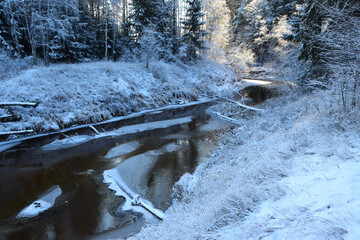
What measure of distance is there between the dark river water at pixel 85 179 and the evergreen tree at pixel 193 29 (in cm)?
2022

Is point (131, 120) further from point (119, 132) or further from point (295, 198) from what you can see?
point (295, 198)

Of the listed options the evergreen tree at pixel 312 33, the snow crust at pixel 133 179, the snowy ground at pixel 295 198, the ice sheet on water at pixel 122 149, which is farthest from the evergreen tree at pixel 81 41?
the snowy ground at pixel 295 198

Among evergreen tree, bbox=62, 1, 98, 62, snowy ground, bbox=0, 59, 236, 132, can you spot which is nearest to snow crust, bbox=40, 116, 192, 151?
snowy ground, bbox=0, 59, 236, 132

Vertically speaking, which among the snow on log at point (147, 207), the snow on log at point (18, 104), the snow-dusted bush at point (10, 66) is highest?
the snow-dusted bush at point (10, 66)

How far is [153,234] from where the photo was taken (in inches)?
158

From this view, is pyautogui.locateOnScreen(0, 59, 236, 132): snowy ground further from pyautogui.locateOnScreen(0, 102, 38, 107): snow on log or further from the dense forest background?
the dense forest background

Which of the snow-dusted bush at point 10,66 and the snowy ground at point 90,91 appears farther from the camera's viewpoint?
the snow-dusted bush at point 10,66

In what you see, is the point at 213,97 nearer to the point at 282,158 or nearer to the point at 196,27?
the point at 196,27

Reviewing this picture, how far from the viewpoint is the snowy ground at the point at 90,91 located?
1535 cm

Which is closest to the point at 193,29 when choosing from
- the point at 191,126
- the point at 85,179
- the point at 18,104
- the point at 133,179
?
the point at 191,126

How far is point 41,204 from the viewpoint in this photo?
761 centimetres

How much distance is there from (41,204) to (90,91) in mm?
13341

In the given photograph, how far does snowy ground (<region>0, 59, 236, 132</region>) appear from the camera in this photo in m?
15.4

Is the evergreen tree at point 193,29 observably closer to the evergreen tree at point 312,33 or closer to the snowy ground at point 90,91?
the snowy ground at point 90,91
